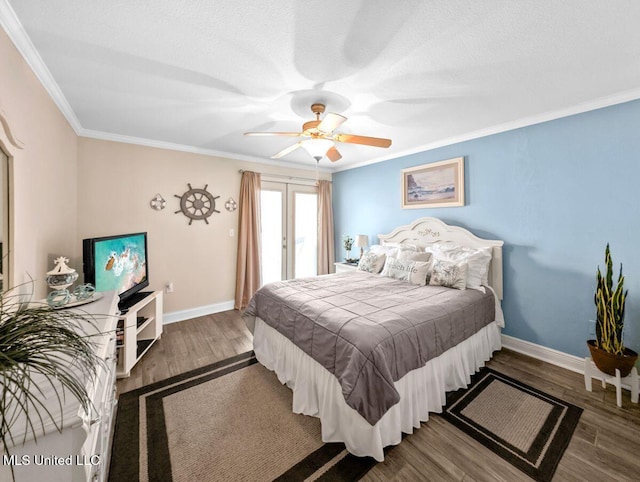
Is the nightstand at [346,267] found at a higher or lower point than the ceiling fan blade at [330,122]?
lower

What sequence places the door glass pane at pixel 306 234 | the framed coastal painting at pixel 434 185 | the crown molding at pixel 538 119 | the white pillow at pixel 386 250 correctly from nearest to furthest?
the crown molding at pixel 538 119 < the framed coastal painting at pixel 434 185 < the white pillow at pixel 386 250 < the door glass pane at pixel 306 234

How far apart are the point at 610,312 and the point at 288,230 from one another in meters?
4.17

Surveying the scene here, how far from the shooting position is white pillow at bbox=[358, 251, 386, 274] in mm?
3660

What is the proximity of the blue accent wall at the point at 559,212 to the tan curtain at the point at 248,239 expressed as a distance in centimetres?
299

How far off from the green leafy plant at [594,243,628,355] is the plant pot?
0.06 meters

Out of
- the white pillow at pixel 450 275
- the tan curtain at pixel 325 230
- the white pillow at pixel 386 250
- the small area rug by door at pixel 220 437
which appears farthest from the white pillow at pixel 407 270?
the tan curtain at pixel 325 230

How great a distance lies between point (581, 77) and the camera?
2049mm

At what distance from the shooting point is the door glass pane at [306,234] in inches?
201

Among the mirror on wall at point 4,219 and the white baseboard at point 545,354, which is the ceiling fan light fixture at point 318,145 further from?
the white baseboard at point 545,354

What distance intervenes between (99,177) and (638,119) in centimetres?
554

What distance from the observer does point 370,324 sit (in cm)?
185

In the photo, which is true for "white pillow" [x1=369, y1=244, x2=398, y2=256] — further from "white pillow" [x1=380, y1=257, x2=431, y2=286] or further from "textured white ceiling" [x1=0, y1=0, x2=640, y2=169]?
"textured white ceiling" [x1=0, y1=0, x2=640, y2=169]

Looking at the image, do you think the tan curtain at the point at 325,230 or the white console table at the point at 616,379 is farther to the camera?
the tan curtain at the point at 325,230

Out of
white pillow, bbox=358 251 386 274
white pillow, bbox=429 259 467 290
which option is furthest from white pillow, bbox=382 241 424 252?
white pillow, bbox=429 259 467 290
